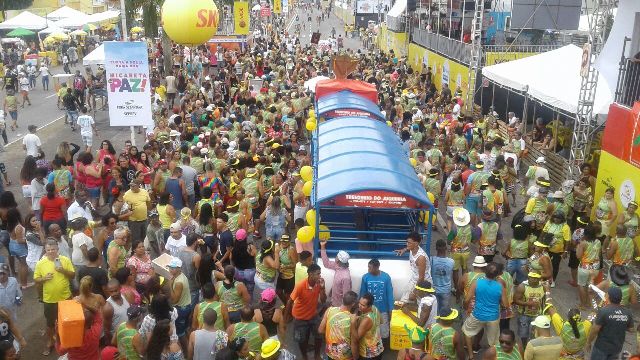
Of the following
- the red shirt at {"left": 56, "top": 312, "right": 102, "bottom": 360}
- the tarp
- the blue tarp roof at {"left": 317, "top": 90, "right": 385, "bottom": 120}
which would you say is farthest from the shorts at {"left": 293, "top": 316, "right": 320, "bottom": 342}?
the tarp

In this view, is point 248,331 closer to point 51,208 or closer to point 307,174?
point 307,174

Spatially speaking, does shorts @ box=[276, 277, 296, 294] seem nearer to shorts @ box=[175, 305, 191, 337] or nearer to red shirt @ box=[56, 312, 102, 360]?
shorts @ box=[175, 305, 191, 337]

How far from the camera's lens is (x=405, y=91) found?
21.1 meters

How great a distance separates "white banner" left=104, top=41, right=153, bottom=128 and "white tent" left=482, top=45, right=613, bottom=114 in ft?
30.4

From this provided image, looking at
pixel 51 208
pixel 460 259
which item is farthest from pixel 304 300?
pixel 51 208

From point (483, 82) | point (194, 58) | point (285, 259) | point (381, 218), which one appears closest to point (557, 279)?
point (381, 218)

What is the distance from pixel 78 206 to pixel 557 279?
26.0 ft

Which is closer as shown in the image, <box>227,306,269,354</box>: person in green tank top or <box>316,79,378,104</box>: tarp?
<box>227,306,269,354</box>: person in green tank top

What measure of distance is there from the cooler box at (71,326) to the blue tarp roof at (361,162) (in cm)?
339

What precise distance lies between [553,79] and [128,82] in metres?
10.3

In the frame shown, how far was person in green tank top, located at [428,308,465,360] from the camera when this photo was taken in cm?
588

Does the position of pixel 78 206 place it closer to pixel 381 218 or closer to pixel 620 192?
pixel 381 218

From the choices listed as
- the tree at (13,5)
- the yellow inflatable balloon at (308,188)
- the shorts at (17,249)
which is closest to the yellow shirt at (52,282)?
the shorts at (17,249)

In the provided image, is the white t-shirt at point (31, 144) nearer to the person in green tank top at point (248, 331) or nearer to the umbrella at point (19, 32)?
the person in green tank top at point (248, 331)
